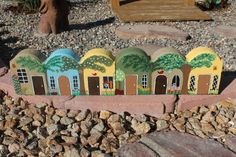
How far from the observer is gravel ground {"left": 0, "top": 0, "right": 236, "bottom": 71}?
4211 mm

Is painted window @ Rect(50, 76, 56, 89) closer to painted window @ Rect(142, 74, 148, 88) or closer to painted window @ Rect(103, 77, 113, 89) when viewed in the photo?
painted window @ Rect(103, 77, 113, 89)

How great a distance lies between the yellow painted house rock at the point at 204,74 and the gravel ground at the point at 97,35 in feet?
2.43

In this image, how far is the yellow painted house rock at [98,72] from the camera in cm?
292

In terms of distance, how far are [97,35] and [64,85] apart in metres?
1.55

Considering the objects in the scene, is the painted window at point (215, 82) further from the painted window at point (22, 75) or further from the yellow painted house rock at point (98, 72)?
the painted window at point (22, 75)

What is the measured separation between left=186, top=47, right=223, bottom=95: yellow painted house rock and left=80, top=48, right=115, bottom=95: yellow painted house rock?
23.1 inches

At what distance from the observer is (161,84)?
10.00 ft

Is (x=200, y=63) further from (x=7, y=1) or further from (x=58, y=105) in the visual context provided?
(x=7, y=1)

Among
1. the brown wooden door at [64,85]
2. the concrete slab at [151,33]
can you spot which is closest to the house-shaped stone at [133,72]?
the brown wooden door at [64,85]

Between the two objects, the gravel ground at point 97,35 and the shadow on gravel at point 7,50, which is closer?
the shadow on gravel at point 7,50

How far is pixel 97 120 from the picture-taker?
2961mm

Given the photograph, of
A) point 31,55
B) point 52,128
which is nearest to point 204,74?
point 52,128

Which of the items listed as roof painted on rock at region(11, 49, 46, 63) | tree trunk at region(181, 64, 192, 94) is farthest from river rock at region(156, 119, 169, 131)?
roof painted on rock at region(11, 49, 46, 63)

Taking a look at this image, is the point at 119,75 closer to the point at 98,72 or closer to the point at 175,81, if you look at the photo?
the point at 98,72
